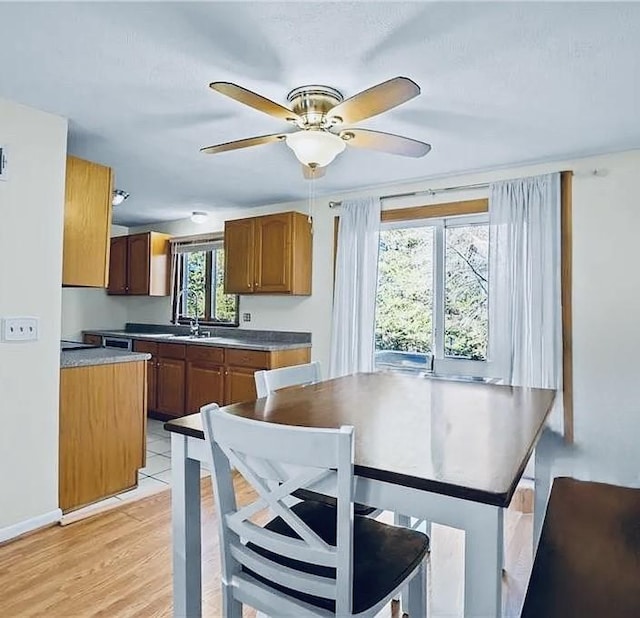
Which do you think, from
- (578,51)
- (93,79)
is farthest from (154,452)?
(578,51)

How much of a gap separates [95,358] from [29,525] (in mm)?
911

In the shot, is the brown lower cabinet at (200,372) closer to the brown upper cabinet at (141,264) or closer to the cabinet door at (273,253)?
the cabinet door at (273,253)

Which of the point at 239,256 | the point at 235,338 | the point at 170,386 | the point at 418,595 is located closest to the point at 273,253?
the point at 239,256

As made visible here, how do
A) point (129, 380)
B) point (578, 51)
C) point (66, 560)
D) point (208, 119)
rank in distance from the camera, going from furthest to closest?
1. point (129, 380)
2. point (208, 119)
3. point (66, 560)
4. point (578, 51)

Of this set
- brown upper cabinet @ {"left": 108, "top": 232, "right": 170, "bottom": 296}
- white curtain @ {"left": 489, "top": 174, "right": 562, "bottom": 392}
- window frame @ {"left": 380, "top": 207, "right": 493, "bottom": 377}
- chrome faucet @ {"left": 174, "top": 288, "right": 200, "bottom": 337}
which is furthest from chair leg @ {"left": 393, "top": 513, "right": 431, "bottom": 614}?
brown upper cabinet @ {"left": 108, "top": 232, "right": 170, "bottom": 296}

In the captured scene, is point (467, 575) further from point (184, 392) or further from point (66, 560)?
point (184, 392)

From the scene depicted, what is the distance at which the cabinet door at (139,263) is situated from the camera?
5215 millimetres

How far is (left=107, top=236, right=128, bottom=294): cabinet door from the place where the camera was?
543 cm

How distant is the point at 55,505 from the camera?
2.42 meters

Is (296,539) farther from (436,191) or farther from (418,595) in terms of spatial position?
(436,191)

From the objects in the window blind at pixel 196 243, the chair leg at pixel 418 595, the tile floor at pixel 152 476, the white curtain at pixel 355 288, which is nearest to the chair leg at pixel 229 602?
the chair leg at pixel 418 595

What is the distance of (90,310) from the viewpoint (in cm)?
557

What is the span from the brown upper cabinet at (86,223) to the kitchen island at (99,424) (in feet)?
1.66

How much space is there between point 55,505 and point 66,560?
44cm
